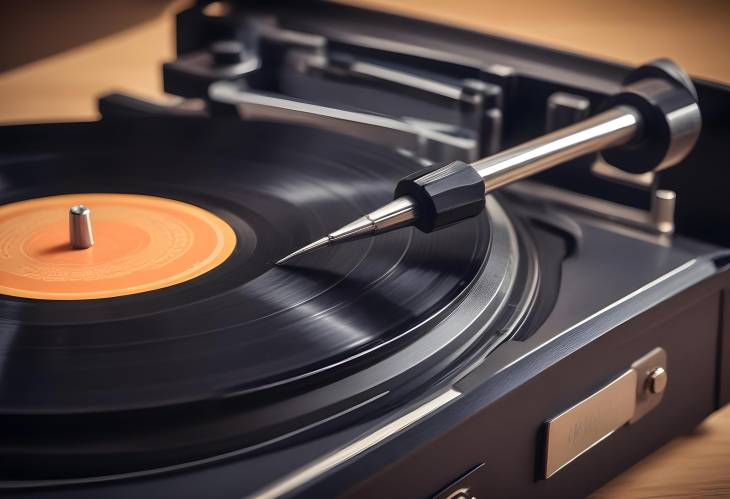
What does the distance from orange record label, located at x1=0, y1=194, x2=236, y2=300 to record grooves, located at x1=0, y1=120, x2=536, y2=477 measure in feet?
0.05

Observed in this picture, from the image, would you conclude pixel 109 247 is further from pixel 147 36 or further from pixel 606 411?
pixel 147 36

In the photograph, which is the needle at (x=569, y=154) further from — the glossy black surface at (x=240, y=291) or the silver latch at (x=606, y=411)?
the silver latch at (x=606, y=411)

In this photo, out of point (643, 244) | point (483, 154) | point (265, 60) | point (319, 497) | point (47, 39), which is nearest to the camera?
point (319, 497)

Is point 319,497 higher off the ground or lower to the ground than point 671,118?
lower

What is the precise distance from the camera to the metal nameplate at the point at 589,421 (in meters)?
0.68

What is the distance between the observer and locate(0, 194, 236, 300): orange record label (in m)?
0.70

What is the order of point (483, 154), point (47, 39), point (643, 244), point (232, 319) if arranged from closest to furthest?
point (232, 319), point (643, 244), point (483, 154), point (47, 39)

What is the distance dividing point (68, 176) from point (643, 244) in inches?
17.2

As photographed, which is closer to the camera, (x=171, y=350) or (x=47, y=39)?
(x=171, y=350)

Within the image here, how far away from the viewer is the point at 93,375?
568mm

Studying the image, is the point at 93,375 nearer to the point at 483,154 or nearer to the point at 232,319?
the point at 232,319

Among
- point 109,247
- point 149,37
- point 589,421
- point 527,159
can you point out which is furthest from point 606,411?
point 149,37

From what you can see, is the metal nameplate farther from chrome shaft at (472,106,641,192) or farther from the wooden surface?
the wooden surface

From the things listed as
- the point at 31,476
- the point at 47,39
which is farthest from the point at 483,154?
the point at 47,39
